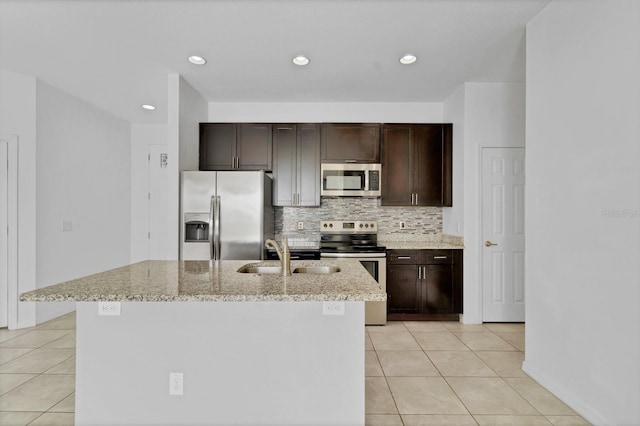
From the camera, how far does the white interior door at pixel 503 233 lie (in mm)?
3977

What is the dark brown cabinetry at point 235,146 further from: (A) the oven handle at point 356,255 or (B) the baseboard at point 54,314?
(B) the baseboard at point 54,314

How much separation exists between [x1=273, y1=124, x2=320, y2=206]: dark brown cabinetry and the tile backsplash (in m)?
0.33

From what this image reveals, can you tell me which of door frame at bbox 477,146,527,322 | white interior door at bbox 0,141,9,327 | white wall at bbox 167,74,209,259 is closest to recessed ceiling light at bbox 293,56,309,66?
white wall at bbox 167,74,209,259

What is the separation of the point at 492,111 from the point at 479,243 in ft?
4.96

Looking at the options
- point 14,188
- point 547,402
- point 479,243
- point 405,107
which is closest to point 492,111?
point 405,107

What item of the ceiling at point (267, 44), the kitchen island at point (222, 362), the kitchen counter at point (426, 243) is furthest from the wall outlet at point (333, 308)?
the kitchen counter at point (426, 243)

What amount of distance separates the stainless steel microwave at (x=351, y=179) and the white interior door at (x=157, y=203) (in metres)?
2.70

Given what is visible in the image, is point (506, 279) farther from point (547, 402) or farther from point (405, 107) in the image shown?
point (405, 107)

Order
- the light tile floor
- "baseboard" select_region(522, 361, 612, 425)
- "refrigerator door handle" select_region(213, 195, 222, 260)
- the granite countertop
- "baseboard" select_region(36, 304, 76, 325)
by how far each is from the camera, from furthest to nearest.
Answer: "baseboard" select_region(36, 304, 76, 325)
"refrigerator door handle" select_region(213, 195, 222, 260)
the light tile floor
"baseboard" select_region(522, 361, 612, 425)
the granite countertop

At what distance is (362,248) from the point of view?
159 inches

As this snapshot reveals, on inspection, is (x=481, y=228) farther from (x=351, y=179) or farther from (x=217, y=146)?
A: (x=217, y=146)

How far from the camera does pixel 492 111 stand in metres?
3.96

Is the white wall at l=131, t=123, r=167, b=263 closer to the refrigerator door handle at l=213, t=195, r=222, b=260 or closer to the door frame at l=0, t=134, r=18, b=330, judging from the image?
the door frame at l=0, t=134, r=18, b=330

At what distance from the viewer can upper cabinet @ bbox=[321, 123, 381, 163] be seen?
4379mm
